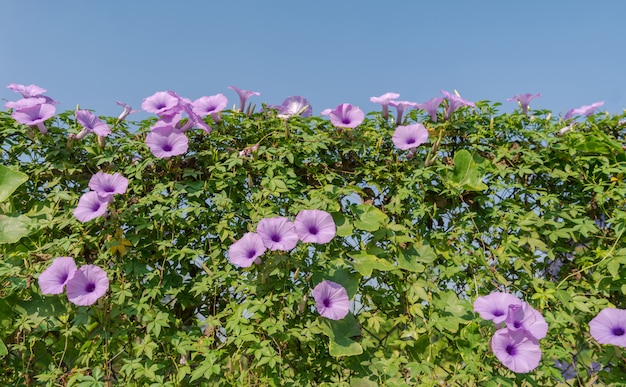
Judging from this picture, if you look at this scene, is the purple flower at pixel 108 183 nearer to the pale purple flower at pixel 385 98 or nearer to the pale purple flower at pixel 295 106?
the pale purple flower at pixel 295 106

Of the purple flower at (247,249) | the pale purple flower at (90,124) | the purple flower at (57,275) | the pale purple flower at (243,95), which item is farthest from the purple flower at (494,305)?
the pale purple flower at (90,124)

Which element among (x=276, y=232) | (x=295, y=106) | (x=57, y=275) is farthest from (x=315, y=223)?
(x=57, y=275)

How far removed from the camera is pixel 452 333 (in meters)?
2.47

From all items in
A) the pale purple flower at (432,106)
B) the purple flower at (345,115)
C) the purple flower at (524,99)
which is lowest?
the purple flower at (345,115)

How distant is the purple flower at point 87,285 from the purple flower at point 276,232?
0.69 metres

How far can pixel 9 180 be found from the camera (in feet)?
8.63

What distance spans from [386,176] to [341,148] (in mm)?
251

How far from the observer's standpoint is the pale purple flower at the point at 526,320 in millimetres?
2250

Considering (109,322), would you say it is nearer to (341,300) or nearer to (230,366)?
(230,366)

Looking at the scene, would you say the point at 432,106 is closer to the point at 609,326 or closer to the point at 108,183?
the point at 609,326

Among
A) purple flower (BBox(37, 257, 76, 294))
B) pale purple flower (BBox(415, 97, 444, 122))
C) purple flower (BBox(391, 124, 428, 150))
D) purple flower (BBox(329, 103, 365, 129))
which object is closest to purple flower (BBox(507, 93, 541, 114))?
pale purple flower (BBox(415, 97, 444, 122))

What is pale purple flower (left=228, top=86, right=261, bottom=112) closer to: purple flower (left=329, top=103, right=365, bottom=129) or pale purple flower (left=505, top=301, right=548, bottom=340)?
purple flower (left=329, top=103, right=365, bottom=129)

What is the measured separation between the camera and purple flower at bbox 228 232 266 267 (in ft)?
7.32

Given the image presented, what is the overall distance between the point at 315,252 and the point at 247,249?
30 cm
